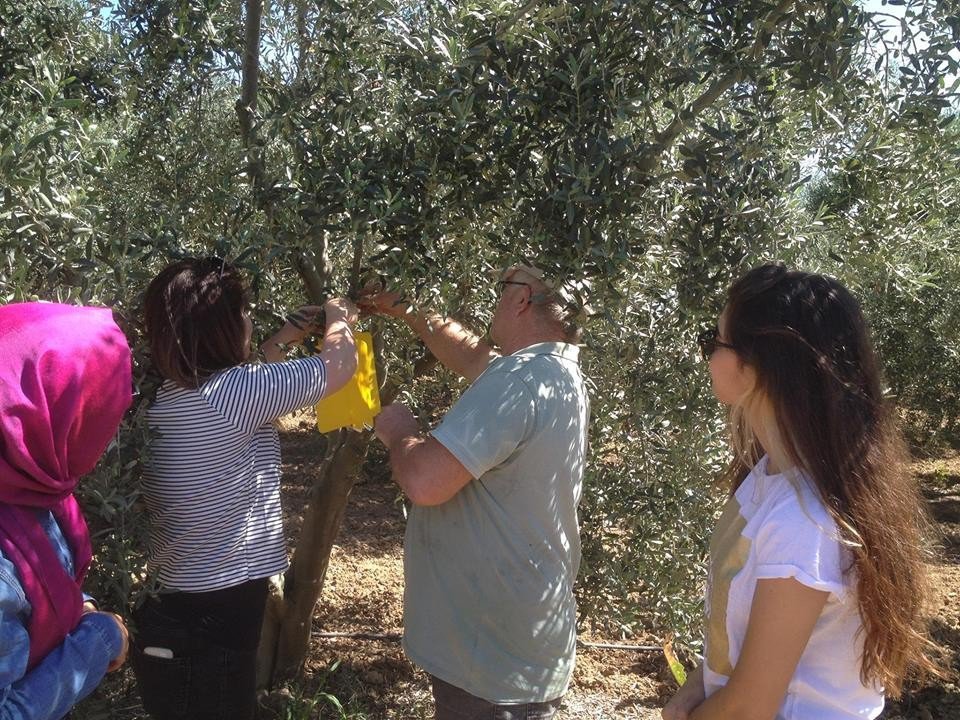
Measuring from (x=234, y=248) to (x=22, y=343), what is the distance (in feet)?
3.13

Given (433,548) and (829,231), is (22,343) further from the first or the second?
(829,231)

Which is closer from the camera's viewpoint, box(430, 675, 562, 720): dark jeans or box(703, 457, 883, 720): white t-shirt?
box(703, 457, 883, 720): white t-shirt

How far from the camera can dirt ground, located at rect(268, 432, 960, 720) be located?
14.4 feet

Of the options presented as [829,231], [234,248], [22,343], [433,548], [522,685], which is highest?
[829,231]

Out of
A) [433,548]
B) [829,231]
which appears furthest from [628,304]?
[433,548]

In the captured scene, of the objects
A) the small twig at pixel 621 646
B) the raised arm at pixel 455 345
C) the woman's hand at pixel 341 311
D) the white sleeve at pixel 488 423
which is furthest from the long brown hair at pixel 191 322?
the small twig at pixel 621 646

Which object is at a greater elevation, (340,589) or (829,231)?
(829,231)

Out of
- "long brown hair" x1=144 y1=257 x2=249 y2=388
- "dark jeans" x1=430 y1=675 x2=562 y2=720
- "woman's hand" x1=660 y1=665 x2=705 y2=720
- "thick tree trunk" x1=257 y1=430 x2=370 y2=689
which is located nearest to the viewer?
"woman's hand" x1=660 y1=665 x2=705 y2=720

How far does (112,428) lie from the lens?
1.71 m

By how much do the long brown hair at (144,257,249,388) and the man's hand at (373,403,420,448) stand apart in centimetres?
43

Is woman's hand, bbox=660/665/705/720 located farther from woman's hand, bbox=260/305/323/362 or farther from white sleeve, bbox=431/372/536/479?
woman's hand, bbox=260/305/323/362

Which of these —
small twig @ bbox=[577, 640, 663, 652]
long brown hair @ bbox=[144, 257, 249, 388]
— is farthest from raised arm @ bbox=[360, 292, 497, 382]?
small twig @ bbox=[577, 640, 663, 652]

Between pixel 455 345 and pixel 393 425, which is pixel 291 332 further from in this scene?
pixel 455 345

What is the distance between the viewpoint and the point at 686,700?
1787 mm
